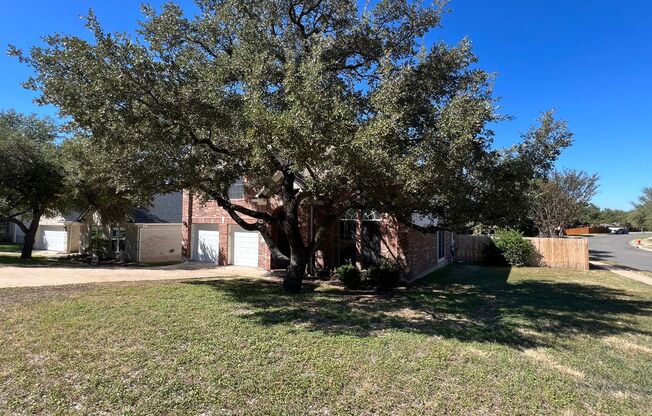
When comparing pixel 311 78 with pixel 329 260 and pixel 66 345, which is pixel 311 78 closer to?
pixel 66 345

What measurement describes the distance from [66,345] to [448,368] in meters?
5.82

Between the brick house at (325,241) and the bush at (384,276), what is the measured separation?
3.33ft

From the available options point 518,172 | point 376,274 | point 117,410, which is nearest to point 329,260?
point 376,274

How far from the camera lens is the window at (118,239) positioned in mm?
24594

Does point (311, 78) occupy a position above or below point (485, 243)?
above

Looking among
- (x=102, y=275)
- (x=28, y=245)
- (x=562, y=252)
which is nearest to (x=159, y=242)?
(x=28, y=245)

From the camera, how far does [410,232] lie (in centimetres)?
1550

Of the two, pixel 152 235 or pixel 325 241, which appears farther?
pixel 152 235

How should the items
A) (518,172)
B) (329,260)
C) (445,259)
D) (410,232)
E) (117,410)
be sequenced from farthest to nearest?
(445,259) → (329,260) → (410,232) → (518,172) → (117,410)

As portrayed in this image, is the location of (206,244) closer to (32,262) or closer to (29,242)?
(32,262)

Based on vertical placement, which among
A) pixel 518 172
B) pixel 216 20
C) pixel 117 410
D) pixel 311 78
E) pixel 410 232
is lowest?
pixel 117 410

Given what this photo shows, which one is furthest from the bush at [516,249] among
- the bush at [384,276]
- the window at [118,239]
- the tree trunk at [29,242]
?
the tree trunk at [29,242]

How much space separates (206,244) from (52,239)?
19.2 m

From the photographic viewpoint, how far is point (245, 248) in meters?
19.5
